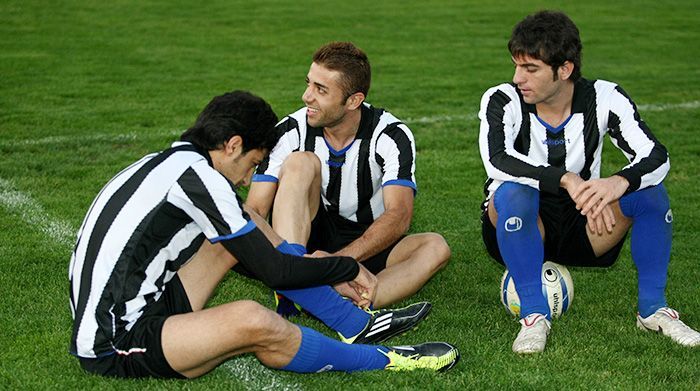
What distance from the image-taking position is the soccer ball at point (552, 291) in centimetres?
604

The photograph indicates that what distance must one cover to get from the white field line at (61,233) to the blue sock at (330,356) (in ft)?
0.62

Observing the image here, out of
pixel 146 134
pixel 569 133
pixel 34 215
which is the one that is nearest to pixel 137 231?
pixel 569 133

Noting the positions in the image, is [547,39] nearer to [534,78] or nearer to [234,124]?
[534,78]

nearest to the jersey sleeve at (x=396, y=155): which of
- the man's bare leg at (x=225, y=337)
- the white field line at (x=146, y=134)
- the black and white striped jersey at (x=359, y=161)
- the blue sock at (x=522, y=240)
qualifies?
the black and white striped jersey at (x=359, y=161)

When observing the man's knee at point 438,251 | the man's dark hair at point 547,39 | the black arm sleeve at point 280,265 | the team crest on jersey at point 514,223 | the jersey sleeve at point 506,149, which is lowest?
the man's knee at point 438,251

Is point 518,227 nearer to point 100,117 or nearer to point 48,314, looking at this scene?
point 48,314

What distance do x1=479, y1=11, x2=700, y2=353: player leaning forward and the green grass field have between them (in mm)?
316

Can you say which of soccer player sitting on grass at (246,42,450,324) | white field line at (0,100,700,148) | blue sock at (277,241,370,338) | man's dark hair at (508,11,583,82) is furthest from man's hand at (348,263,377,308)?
white field line at (0,100,700,148)

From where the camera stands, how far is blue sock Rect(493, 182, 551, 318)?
5625 mm

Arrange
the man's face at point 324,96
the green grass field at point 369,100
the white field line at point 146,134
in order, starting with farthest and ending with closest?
the white field line at point 146,134, the man's face at point 324,96, the green grass field at point 369,100

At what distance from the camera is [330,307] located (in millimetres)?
5367

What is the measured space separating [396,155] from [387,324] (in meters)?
1.17

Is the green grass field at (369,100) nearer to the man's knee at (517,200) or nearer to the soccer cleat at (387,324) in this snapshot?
the soccer cleat at (387,324)

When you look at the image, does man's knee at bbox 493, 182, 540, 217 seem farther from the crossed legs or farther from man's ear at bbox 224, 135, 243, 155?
man's ear at bbox 224, 135, 243, 155
